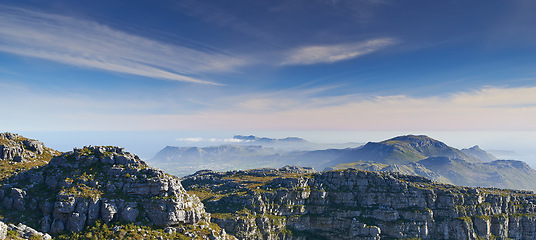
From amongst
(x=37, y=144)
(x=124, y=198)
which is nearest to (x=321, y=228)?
(x=124, y=198)

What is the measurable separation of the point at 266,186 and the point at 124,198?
4229 inches

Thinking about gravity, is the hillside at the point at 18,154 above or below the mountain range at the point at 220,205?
above

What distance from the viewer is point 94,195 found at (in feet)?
266

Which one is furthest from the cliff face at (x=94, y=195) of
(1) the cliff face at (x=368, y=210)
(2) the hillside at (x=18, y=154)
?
(1) the cliff face at (x=368, y=210)

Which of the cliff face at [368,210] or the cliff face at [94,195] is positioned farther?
the cliff face at [368,210]

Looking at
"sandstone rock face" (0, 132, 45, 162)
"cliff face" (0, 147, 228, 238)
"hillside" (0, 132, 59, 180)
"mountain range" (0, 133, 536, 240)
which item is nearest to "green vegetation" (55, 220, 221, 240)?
"mountain range" (0, 133, 536, 240)

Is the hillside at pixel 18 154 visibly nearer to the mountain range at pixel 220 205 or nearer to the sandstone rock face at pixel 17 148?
the sandstone rock face at pixel 17 148

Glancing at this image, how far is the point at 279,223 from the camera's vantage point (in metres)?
156

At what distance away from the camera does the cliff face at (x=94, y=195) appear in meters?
75.9

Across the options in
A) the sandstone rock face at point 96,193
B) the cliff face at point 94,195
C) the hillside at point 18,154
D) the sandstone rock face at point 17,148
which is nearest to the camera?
the cliff face at point 94,195

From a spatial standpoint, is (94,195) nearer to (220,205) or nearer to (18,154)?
(18,154)

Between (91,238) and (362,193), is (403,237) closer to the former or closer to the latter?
(362,193)

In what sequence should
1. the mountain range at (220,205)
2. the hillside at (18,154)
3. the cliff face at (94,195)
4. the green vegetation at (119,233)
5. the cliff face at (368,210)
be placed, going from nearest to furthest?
1. the green vegetation at (119,233)
2. the cliff face at (94,195)
3. the mountain range at (220,205)
4. the hillside at (18,154)
5. the cliff face at (368,210)

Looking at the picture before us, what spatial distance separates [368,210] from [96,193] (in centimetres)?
14654
